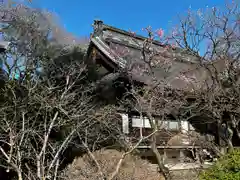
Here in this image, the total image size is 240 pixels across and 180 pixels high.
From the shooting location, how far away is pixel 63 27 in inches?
460

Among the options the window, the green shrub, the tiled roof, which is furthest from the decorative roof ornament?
the green shrub

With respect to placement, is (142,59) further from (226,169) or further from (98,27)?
(226,169)

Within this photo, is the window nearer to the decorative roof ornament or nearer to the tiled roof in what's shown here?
the tiled roof

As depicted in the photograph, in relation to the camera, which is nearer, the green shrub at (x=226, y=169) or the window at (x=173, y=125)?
the green shrub at (x=226, y=169)

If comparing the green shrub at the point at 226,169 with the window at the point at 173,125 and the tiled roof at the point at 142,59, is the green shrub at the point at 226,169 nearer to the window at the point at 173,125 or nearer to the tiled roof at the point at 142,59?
the tiled roof at the point at 142,59

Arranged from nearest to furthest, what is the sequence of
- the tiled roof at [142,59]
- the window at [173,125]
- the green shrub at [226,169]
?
1. the green shrub at [226,169]
2. the tiled roof at [142,59]
3. the window at [173,125]

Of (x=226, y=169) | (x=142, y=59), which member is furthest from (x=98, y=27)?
(x=226, y=169)

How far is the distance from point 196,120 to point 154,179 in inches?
244

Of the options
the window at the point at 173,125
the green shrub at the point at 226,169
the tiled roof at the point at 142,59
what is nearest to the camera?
the green shrub at the point at 226,169

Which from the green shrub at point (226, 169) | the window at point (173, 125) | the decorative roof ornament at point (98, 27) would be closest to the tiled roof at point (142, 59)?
the decorative roof ornament at point (98, 27)

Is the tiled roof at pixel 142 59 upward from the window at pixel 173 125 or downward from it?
upward

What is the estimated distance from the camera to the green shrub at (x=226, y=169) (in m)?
6.44

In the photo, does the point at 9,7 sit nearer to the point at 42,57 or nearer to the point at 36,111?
the point at 42,57

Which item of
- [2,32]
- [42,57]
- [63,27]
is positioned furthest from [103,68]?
[2,32]
